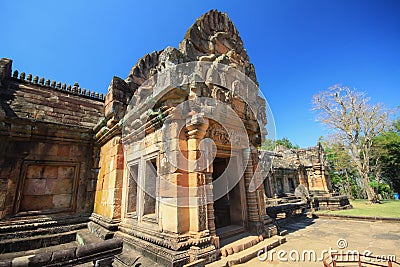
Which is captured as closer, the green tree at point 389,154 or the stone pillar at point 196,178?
the stone pillar at point 196,178

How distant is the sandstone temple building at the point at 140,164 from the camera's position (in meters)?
3.87

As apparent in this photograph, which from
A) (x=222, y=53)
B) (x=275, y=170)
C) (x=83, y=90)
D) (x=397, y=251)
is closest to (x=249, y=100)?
(x=222, y=53)

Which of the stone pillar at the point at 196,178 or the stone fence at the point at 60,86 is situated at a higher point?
the stone fence at the point at 60,86

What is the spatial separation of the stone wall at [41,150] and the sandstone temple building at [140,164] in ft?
0.09

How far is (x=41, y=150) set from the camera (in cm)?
616

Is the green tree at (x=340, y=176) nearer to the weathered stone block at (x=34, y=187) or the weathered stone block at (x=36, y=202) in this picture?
the weathered stone block at (x=36, y=202)

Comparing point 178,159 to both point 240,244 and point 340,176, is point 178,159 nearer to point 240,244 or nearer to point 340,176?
point 240,244

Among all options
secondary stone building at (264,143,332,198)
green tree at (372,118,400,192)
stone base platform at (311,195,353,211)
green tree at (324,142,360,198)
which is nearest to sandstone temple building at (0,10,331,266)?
stone base platform at (311,195,353,211)

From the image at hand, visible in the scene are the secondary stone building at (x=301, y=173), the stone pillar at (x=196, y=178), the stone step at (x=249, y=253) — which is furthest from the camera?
the secondary stone building at (x=301, y=173)

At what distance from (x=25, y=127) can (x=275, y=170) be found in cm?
1827

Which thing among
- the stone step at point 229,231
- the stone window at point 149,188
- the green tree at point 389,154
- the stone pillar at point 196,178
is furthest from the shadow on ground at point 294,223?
the green tree at point 389,154

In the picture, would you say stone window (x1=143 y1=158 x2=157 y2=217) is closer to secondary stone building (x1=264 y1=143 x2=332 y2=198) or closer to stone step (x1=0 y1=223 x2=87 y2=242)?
stone step (x1=0 y1=223 x2=87 y2=242)

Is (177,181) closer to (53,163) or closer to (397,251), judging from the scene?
(53,163)

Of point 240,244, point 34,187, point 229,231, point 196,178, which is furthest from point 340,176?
point 34,187
